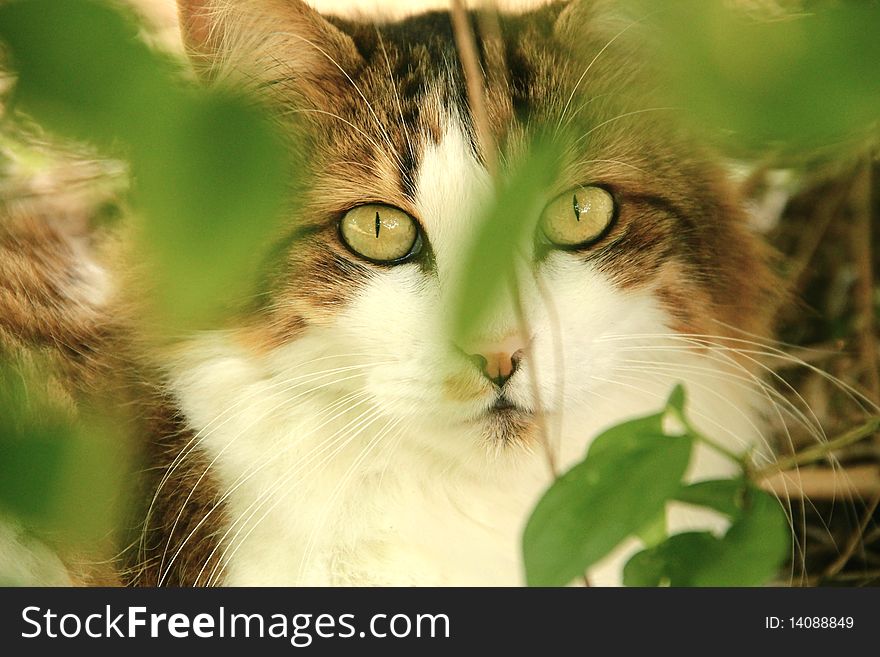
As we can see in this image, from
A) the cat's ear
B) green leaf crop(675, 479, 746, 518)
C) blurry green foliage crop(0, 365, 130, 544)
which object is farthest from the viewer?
the cat's ear

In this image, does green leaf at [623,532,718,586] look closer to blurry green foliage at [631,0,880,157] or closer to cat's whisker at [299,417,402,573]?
blurry green foliage at [631,0,880,157]

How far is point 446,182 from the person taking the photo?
3.26 feet

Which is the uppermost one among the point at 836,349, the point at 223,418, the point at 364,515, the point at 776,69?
the point at 836,349

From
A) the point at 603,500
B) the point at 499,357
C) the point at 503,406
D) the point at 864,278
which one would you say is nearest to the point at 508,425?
the point at 503,406

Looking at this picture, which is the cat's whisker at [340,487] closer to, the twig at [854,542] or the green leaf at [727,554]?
the green leaf at [727,554]

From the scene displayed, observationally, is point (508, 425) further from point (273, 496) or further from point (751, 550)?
point (751, 550)

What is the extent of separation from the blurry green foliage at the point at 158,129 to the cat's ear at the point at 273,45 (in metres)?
0.36

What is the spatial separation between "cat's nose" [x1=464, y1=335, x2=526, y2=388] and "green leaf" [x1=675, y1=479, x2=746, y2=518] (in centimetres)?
32

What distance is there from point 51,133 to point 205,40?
1.87ft

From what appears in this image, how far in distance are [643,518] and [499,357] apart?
408 mm

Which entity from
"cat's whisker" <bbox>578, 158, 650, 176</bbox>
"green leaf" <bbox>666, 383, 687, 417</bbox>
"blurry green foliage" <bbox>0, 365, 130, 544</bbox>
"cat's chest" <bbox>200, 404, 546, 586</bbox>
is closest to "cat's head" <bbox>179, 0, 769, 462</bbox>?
"cat's whisker" <bbox>578, 158, 650, 176</bbox>

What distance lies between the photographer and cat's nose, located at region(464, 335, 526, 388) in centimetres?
91

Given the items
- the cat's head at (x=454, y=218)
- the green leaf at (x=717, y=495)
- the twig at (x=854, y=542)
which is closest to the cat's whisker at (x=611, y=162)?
the cat's head at (x=454, y=218)
